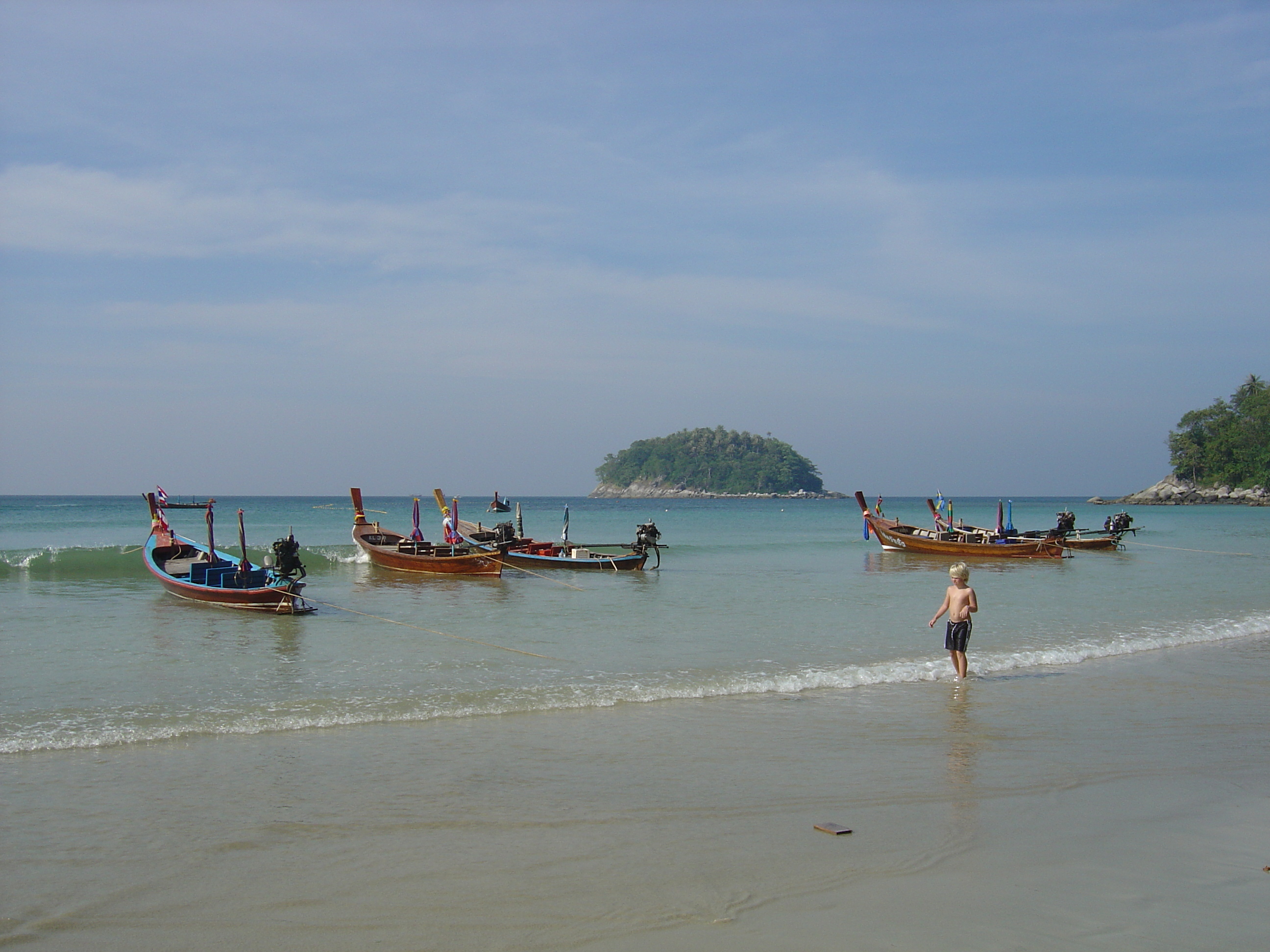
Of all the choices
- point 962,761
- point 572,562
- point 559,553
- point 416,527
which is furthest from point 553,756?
point 416,527

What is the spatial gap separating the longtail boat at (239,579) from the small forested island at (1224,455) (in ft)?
386

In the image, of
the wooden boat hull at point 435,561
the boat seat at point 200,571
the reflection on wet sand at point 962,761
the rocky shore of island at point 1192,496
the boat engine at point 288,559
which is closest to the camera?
the reflection on wet sand at point 962,761

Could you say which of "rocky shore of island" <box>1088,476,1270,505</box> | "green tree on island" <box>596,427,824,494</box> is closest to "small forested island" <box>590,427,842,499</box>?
"green tree on island" <box>596,427,824,494</box>

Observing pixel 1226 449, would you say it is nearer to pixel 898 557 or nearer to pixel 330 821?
pixel 898 557

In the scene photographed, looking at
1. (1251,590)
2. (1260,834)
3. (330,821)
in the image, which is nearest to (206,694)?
(330,821)

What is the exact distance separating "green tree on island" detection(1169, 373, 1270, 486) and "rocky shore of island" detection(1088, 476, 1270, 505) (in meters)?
0.91

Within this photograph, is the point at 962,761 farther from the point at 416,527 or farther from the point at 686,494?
the point at 686,494

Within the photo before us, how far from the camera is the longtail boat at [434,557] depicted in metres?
25.2

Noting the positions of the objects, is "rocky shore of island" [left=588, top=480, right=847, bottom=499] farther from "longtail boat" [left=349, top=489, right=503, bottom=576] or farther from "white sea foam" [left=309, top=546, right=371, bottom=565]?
"longtail boat" [left=349, top=489, right=503, bottom=576]

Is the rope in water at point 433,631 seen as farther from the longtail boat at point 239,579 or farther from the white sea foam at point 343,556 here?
the white sea foam at point 343,556

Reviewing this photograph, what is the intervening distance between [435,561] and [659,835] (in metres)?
Answer: 20.9

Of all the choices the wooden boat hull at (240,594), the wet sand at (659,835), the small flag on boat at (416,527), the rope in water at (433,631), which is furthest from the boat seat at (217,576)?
the wet sand at (659,835)

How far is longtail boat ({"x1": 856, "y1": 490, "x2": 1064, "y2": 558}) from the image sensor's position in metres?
34.4

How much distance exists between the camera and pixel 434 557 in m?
25.8
